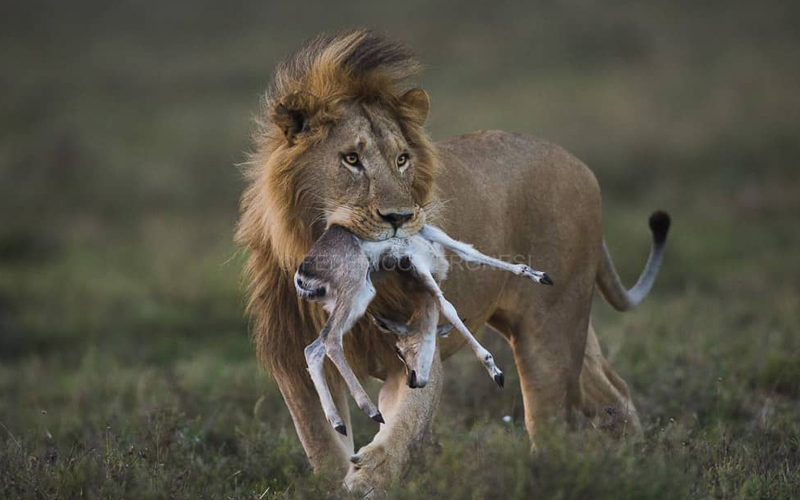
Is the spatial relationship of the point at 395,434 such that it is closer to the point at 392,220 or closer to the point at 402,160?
the point at 392,220

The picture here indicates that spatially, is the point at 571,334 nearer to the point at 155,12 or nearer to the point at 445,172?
the point at 445,172

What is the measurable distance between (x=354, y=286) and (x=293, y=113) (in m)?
0.74

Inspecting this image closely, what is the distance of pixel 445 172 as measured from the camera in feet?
16.5

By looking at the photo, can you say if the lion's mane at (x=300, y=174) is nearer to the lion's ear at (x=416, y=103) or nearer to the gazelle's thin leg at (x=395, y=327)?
the lion's ear at (x=416, y=103)

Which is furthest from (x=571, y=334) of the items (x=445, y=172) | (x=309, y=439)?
(x=309, y=439)

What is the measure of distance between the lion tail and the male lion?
218 mm

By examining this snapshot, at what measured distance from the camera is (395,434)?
4.29 metres

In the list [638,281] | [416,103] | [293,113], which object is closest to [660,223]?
[638,281]

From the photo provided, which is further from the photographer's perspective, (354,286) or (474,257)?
(474,257)

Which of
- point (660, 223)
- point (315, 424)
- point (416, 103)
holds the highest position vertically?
point (416, 103)

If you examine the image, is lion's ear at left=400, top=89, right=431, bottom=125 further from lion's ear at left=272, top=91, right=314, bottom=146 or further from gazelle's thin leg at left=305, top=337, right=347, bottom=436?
gazelle's thin leg at left=305, top=337, right=347, bottom=436

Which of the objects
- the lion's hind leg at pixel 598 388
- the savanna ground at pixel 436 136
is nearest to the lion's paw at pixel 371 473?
the savanna ground at pixel 436 136

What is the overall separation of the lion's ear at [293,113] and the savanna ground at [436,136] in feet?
2.31

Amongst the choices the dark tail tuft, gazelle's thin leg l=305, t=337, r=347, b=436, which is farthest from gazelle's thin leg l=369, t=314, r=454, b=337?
the dark tail tuft
